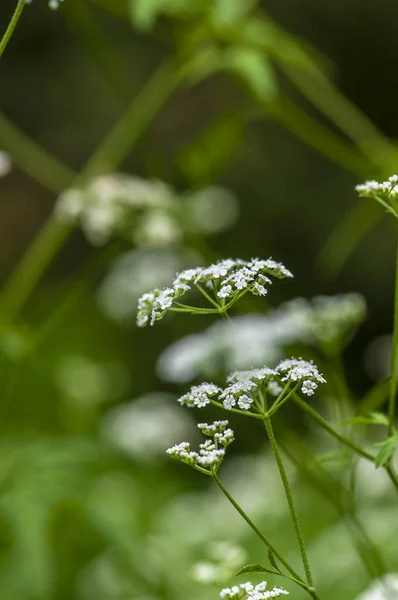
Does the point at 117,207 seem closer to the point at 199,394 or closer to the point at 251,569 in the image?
the point at 199,394

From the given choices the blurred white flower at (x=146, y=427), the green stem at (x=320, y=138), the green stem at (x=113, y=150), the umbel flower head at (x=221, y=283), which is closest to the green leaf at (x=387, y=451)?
the umbel flower head at (x=221, y=283)

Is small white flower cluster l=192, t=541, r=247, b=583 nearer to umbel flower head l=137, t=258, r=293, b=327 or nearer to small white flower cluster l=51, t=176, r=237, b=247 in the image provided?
umbel flower head l=137, t=258, r=293, b=327

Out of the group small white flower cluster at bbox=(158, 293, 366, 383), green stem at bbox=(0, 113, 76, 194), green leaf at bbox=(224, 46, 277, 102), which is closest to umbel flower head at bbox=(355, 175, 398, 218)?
small white flower cluster at bbox=(158, 293, 366, 383)

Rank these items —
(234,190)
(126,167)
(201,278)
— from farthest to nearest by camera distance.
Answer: (126,167) < (234,190) < (201,278)

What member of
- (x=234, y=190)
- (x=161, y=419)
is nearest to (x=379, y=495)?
(x=161, y=419)

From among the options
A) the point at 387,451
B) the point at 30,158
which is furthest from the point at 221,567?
the point at 30,158

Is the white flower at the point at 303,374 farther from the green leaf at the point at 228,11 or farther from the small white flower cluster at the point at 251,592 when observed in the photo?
the green leaf at the point at 228,11

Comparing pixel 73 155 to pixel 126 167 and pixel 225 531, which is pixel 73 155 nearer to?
pixel 126 167
